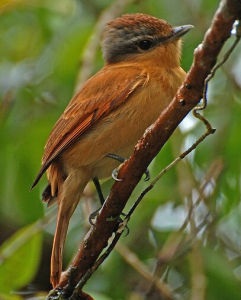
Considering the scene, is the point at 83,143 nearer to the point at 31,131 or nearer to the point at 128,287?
the point at 31,131

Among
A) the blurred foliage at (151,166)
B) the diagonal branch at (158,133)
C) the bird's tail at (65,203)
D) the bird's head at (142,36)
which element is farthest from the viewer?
the blurred foliage at (151,166)

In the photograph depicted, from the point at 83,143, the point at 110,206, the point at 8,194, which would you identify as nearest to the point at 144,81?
the point at 83,143

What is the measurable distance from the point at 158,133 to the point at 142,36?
1716 mm

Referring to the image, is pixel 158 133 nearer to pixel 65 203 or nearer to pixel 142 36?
pixel 65 203

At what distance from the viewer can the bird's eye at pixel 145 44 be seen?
4660mm

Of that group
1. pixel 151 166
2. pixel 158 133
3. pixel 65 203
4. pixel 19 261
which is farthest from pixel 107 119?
pixel 158 133

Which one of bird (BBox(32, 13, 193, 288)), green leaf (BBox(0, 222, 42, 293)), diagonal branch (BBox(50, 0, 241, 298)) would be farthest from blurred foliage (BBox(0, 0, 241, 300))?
diagonal branch (BBox(50, 0, 241, 298))

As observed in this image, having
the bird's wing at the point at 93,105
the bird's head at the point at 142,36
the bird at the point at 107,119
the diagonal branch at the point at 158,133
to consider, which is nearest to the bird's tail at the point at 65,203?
the bird at the point at 107,119

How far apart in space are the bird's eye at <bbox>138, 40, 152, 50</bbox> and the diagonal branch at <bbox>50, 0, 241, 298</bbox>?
4.85 ft

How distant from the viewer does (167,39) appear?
4621 mm

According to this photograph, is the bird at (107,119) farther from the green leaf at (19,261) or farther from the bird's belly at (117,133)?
the green leaf at (19,261)

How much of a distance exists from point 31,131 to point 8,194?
1.54 feet

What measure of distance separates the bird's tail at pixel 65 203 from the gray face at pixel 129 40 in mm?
895

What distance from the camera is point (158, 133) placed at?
3.09 m
